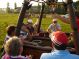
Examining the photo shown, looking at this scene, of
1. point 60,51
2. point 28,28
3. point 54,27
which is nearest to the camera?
point 60,51

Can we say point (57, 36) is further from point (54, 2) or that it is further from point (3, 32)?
point (3, 32)

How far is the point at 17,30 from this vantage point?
730 cm

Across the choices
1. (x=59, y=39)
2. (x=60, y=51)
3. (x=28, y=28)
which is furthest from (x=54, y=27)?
(x=60, y=51)

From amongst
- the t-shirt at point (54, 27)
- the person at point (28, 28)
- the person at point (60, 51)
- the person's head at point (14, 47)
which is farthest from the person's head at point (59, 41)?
the t-shirt at point (54, 27)

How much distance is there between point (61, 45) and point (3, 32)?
12912 mm

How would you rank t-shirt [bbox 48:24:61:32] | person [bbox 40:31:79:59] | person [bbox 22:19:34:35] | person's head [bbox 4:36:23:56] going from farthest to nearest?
t-shirt [bbox 48:24:61:32] < person [bbox 22:19:34:35] < person's head [bbox 4:36:23:56] < person [bbox 40:31:79:59]

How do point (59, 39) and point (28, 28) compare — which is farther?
point (28, 28)

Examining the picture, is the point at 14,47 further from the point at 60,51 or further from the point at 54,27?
the point at 54,27

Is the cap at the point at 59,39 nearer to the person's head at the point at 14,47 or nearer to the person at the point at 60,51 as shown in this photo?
the person at the point at 60,51

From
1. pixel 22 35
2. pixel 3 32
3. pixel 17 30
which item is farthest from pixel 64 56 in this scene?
pixel 3 32

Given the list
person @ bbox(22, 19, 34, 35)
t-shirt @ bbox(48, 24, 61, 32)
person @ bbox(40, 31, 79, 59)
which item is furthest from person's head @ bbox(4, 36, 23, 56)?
t-shirt @ bbox(48, 24, 61, 32)

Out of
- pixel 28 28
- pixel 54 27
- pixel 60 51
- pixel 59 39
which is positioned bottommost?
pixel 54 27

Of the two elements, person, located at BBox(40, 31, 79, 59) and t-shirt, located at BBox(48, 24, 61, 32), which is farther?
t-shirt, located at BBox(48, 24, 61, 32)

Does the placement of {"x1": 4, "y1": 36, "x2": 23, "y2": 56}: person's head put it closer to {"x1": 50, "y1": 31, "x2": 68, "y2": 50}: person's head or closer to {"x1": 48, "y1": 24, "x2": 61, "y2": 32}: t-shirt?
{"x1": 50, "y1": 31, "x2": 68, "y2": 50}: person's head
